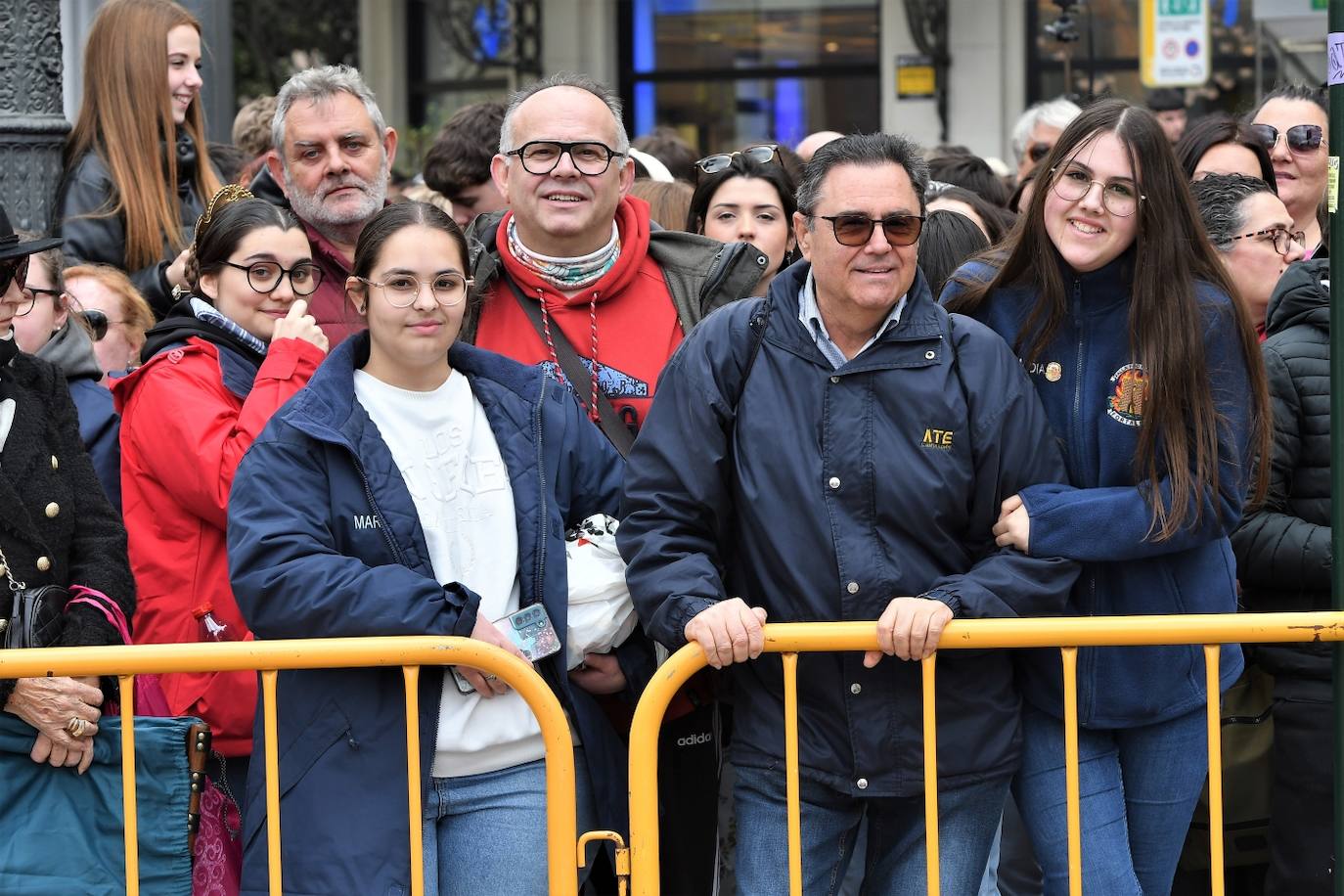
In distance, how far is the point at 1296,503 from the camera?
4.21 m

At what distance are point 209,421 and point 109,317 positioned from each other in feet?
4.09

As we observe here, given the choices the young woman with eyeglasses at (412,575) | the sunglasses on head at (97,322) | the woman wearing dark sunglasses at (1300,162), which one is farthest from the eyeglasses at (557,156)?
the woman wearing dark sunglasses at (1300,162)

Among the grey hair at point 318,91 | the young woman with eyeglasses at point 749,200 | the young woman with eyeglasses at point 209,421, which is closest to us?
the young woman with eyeglasses at point 209,421

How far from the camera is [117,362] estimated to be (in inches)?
193

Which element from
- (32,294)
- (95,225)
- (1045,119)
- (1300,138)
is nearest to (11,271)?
(32,294)

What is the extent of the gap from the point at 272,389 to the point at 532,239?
743 millimetres

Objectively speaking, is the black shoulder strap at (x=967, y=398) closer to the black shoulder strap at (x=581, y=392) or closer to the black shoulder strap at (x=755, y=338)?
the black shoulder strap at (x=755, y=338)

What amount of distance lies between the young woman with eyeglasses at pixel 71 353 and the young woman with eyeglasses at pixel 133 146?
94 centimetres

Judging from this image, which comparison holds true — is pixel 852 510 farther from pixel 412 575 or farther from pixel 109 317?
pixel 109 317

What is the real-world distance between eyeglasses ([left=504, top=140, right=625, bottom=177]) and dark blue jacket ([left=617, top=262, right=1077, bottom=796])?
82 cm

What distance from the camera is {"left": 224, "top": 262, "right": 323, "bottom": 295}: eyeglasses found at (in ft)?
13.2

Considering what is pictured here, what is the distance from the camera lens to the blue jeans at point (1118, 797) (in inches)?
134

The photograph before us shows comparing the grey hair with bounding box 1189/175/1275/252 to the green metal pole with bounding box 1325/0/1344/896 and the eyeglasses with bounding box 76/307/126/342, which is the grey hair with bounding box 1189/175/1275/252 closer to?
the green metal pole with bounding box 1325/0/1344/896

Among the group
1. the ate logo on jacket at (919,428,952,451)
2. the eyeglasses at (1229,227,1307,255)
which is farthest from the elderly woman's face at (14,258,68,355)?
the eyeglasses at (1229,227,1307,255)
